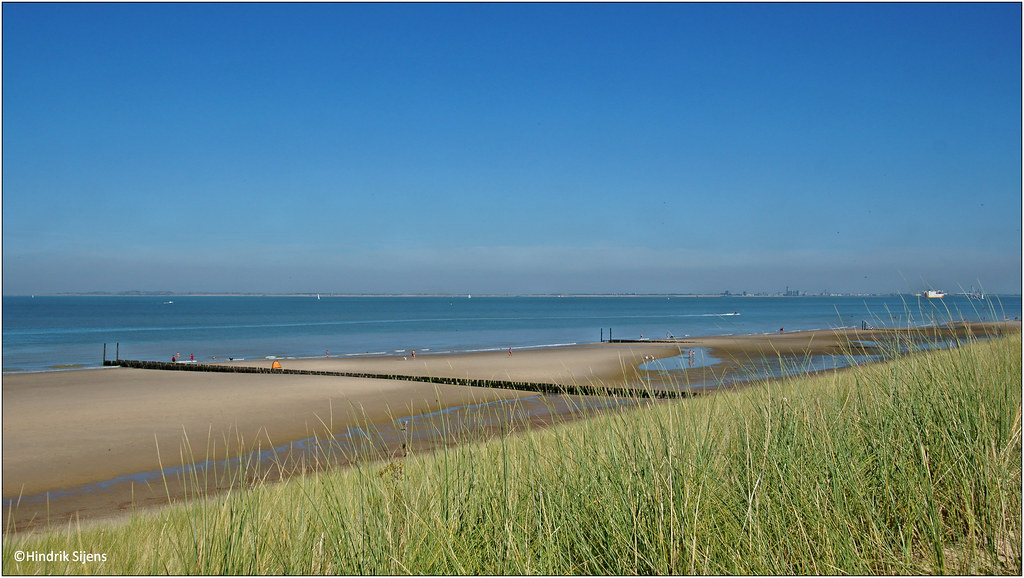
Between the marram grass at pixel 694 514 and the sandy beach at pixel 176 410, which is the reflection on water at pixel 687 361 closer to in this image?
the sandy beach at pixel 176 410

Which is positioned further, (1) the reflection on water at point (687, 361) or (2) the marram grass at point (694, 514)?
(1) the reflection on water at point (687, 361)

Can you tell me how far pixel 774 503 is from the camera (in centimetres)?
350

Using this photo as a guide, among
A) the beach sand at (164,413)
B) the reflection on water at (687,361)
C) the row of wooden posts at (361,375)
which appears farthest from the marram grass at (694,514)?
the reflection on water at (687,361)

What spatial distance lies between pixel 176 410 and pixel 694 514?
17.4 m

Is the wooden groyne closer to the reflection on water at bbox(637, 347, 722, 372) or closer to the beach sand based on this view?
the beach sand

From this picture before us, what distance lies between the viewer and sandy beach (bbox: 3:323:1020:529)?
10.2 metres

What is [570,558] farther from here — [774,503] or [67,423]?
[67,423]

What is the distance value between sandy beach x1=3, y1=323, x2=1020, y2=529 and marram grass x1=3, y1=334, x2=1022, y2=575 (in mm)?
706

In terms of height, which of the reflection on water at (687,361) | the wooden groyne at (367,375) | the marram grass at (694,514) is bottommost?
the reflection on water at (687,361)

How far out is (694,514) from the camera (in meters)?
3.23

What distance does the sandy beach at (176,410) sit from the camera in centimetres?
1016

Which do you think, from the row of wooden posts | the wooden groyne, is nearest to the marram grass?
the wooden groyne

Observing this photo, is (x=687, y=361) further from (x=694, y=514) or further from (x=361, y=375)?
(x=694, y=514)

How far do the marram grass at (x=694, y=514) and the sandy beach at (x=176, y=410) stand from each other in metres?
0.71
